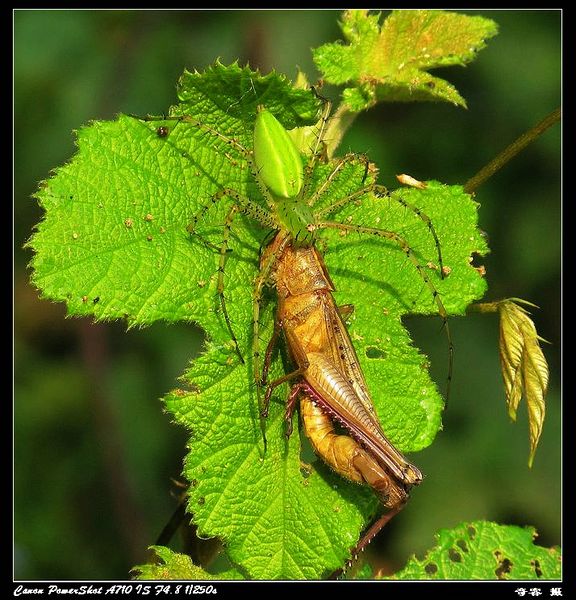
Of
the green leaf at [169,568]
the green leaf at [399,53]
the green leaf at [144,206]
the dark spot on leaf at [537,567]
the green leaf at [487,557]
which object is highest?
the green leaf at [399,53]

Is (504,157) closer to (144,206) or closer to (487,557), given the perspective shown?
(144,206)

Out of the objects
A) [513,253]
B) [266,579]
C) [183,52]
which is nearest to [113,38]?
[183,52]

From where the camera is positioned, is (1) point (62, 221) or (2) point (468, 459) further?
(2) point (468, 459)

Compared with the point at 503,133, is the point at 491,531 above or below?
below

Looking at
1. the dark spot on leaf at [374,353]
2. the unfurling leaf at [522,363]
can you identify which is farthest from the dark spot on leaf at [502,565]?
the dark spot on leaf at [374,353]

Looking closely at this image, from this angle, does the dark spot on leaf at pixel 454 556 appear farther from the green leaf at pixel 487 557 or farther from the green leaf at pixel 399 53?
the green leaf at pixel 399 53

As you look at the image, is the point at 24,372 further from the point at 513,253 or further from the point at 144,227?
the point at 513,253

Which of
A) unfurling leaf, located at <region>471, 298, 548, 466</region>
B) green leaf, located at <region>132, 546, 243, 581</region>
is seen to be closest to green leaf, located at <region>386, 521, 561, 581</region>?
unfurling leaf, located at <region>471, 298, 548, 466</region>
